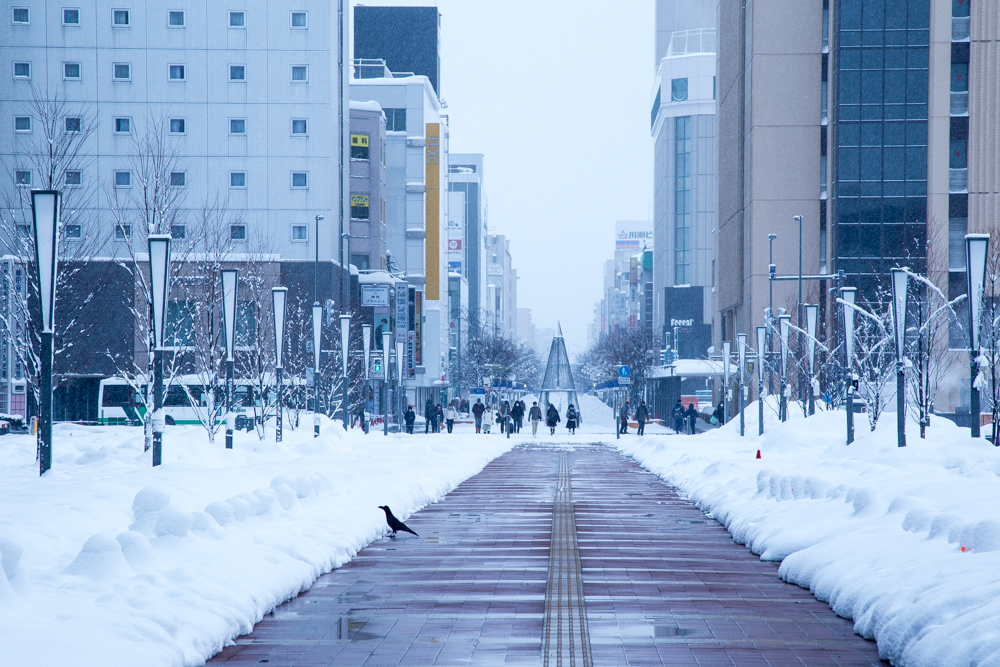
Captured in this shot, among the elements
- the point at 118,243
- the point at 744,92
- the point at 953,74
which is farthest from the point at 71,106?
the point at 953,74

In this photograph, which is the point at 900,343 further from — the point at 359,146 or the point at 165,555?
the point at 359,146

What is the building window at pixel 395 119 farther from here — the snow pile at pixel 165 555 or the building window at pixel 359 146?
the snow pile at pixel 165 555

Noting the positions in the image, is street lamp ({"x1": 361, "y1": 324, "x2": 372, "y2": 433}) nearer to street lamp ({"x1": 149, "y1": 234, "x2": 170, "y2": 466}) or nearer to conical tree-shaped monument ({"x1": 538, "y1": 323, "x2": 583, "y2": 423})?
conical tree-shaped monument ({"x1": 538, "y1": 323, "x2": 583, "y2": 423})

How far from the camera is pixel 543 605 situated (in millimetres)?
8836

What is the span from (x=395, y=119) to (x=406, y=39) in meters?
28.8

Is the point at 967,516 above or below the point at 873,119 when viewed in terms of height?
below

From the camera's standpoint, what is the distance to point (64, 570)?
8.13 meters

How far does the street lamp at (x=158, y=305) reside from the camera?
57.4 feet

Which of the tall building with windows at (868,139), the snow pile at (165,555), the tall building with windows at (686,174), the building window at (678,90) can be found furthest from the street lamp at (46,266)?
the building window at (678,90)

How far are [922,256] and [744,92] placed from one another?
1660 centimetres

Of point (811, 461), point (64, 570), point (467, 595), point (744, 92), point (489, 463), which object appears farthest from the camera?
point (744, 92)

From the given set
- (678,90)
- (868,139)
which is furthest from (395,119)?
(868,139)

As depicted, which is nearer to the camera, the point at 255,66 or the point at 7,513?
the point at 7,513

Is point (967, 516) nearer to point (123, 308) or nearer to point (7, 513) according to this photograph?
point (7, 513)
